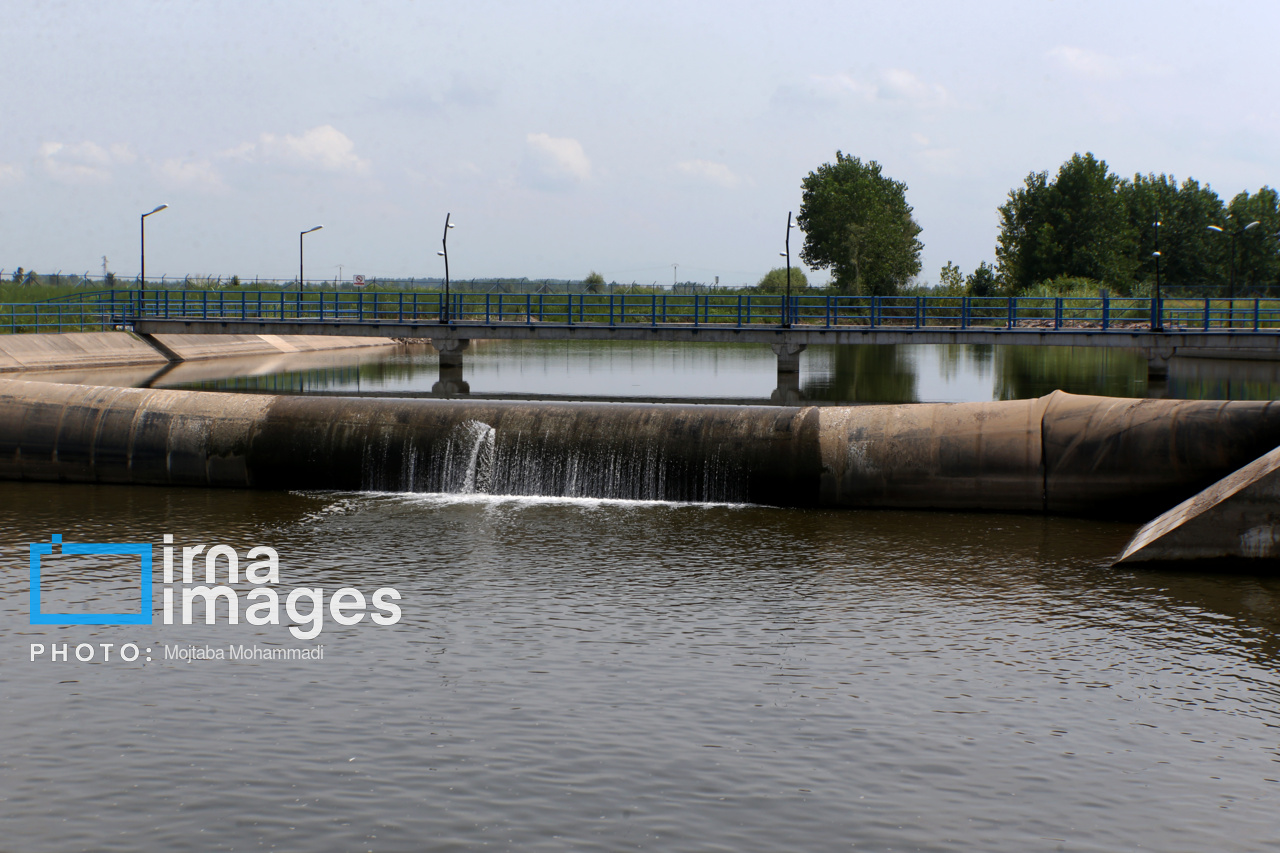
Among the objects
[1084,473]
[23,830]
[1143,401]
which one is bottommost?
[23,830]

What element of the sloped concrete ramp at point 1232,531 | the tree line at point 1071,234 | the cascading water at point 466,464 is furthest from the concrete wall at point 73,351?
the tree line at point 1071,234

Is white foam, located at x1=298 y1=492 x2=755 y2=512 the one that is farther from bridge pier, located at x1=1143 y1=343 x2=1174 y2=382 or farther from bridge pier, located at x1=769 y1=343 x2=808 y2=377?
bridge pier, located at x1=1143 y1=343 x2=1174 y2=382

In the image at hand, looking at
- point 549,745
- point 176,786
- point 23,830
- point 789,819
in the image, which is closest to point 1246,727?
point 789,819

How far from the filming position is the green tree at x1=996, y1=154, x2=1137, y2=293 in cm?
9838

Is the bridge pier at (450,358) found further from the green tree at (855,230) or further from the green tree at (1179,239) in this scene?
the green tree at (1179,239)

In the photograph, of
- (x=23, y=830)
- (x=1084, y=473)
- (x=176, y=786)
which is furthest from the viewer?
(x=1084, y=473)

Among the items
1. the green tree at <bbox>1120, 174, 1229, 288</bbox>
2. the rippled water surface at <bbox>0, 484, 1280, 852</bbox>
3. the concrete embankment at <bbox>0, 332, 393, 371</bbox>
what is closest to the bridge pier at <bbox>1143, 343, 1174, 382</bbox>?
the rippled water surface at <bbox>0, 484, 1280, 852</bbox>

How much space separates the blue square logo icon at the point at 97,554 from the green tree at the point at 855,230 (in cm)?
9443

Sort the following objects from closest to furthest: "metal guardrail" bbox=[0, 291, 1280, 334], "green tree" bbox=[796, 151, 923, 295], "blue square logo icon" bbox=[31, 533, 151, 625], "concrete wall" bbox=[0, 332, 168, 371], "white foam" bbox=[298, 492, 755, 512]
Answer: "blue square logo icon" bbox=[31, 533, 151, 625] → "white foam" bbox=[298, 492, 755, 512] → "metal guardrail" bbox=[0, 291, 1280, 334] → "concrete wall" bbox=[0, 332, 168, 371] → "green tree" bbox=[796, 151, 923, 295]

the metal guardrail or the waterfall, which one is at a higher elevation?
the metal guardrail

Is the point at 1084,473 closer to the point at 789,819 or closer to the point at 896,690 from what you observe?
the point at 896,690

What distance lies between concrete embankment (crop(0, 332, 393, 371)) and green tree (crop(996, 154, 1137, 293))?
67864mm

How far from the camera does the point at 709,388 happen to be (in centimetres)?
3966

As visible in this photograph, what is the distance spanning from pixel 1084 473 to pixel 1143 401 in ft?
6.03
